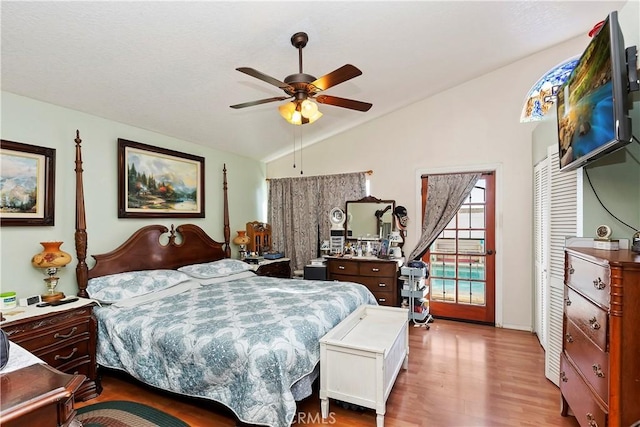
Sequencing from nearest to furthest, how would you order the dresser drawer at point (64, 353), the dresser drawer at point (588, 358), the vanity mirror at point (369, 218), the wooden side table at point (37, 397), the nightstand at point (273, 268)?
the wooden side table at point (37, 397) → the dresser drawer at point (588, 358) → the dresser drawer at point (64, 353) → the nightstand at point (273, 268) → the vanity mirror at point (369, 218)

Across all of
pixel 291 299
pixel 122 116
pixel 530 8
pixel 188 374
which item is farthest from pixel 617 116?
pixel 122 116

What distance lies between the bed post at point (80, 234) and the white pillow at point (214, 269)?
97 cm

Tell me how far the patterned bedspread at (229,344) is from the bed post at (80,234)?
1.15 feet

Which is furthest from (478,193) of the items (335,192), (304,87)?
(304,87)

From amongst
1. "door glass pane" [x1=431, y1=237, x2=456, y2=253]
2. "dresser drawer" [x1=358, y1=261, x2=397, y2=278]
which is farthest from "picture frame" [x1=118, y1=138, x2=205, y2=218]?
"door glass pane" [x1=431, y1=237, x2=456, y2=253]

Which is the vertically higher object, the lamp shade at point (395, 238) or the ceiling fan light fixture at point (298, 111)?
the ceiling fan light fixture at point (298, 111)

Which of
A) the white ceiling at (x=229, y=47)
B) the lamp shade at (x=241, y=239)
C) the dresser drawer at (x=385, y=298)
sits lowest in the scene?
the dresser drawer at (x=385, y=298)

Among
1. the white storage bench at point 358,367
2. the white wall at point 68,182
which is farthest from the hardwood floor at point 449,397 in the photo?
the white wall at point 68,182

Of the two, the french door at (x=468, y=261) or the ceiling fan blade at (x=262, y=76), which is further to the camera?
the french door at (x=468, y=261)

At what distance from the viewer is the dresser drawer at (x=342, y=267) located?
433 centimetres

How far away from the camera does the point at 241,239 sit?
454 centimetres

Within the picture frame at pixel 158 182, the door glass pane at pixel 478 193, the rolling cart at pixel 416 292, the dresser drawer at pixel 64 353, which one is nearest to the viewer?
the dresser drawer at pixel 64 353

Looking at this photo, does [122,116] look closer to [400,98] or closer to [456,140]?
[400,98]

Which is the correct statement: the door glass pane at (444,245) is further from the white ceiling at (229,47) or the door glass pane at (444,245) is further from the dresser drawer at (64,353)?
the dresser drawer at (64,353)
